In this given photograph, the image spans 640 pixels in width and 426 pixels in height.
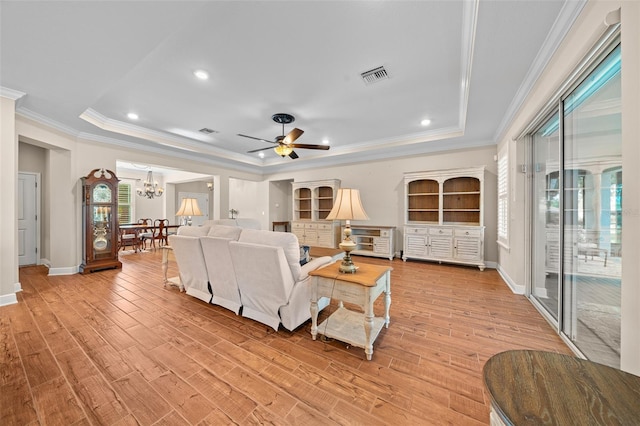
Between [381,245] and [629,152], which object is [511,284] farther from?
[629,152]

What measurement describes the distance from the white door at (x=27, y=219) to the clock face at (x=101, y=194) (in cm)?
158

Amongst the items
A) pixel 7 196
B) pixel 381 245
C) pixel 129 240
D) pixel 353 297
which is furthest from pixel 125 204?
pixel 353 297

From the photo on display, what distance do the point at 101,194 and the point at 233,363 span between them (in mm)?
4753

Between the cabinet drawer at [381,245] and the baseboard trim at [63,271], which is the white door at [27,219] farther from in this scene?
the cabinet drawer at [381,245]

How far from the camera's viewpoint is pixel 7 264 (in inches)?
120

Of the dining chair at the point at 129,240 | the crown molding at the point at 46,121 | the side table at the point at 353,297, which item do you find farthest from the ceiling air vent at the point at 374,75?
the dining chair at the point at 129,240

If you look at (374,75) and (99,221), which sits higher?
(374,75)

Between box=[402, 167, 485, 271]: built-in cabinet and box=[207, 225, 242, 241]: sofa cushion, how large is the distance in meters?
4.04

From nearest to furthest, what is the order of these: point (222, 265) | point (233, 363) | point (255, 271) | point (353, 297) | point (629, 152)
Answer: point (629, 152)
point (233, 363)
point (353, 297)
point (255, 271)
point (222, 265)

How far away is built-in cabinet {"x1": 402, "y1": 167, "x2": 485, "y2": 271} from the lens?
4824mm

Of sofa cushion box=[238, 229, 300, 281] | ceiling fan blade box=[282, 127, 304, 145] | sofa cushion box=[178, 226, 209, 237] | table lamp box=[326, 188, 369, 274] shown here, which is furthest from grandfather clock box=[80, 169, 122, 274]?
table lamp box=[326, 188, 369, 274]

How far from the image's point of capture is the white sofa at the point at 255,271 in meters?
2.24

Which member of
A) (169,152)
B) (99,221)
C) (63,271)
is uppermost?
(169,152)

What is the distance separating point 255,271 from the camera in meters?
2.33
